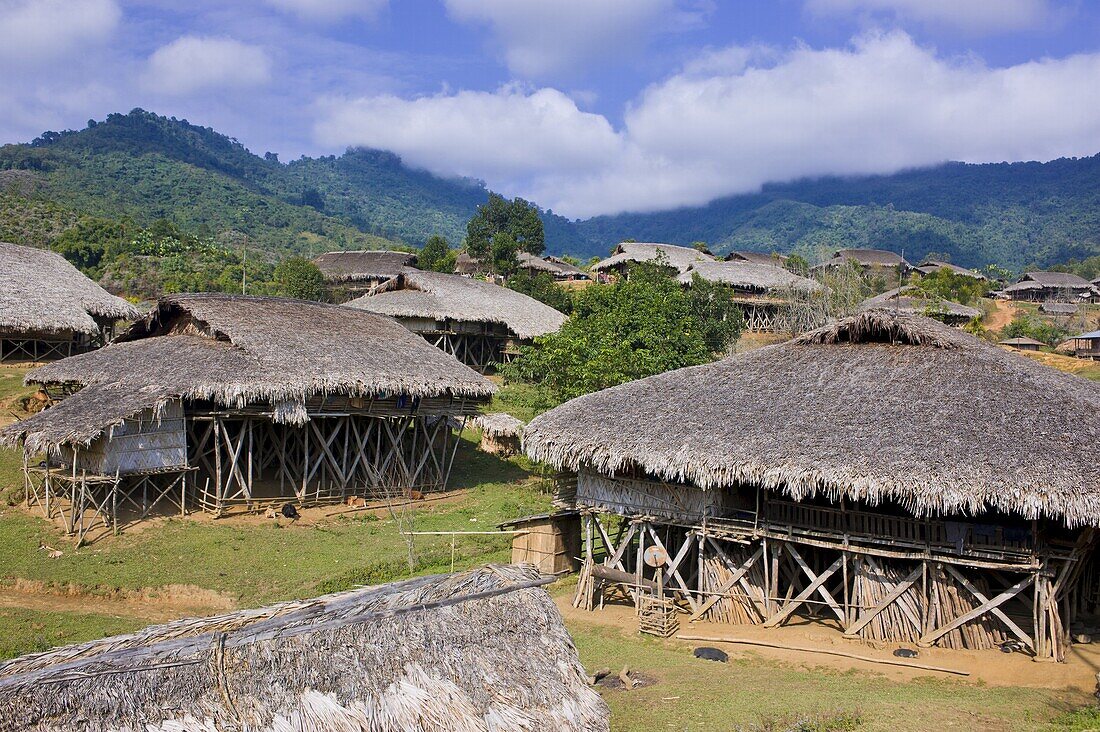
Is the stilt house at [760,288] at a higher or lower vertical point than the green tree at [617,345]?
higher

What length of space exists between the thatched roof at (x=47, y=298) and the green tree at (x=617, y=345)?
49.1ft

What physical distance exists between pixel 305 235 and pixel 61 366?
6360 centimetres

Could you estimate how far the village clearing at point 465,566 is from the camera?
11.7m

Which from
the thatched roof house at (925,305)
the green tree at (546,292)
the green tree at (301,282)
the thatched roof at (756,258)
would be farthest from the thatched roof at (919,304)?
the green tree at (301,282)

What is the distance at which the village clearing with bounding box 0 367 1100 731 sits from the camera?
11.7 m

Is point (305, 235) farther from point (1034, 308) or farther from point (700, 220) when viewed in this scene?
point (700, 220)

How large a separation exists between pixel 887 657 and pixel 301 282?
3876 cm

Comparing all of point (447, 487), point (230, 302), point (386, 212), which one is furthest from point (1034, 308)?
point (386, 212)

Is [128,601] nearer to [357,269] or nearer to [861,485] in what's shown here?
[861,485]

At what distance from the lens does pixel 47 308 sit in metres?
30.0

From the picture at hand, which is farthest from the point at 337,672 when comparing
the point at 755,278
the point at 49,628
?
the point at 755,278

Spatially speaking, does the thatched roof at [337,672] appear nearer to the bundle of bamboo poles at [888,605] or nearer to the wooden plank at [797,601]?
the wooden plank at [797,601]

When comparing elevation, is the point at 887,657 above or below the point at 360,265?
below

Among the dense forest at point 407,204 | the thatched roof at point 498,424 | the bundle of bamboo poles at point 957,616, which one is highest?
the dense forest at point 407,204
